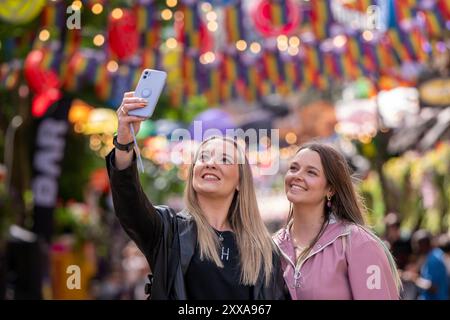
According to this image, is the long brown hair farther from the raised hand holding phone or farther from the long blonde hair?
the raised hand holding phone

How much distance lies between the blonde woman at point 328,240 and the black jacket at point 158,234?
23cm

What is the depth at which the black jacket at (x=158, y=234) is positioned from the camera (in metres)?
3.62

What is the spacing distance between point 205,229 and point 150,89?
0.61 metres

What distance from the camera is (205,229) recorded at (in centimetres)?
382

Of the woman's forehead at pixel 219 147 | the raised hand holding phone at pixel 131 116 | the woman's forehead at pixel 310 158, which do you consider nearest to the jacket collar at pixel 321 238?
the woman's forehead at pixel 310 158

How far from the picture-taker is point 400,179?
1719cm

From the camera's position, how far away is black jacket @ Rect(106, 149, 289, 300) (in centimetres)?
362

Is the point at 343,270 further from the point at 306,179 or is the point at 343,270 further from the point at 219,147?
the point at 219,147

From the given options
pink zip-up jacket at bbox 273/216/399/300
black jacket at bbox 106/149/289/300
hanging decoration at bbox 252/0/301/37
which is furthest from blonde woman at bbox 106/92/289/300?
hanging decoration at bbox 252/0/301/37

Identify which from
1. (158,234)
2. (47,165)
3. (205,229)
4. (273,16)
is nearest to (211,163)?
(205,229)

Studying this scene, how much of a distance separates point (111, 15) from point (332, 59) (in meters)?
3.11

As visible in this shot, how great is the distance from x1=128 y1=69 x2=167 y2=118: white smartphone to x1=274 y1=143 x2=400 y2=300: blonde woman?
32.8 inches

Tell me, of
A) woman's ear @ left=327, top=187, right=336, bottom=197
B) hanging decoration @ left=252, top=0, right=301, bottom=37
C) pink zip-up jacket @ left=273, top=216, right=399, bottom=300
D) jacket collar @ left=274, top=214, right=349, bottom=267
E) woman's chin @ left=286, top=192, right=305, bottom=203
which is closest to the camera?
pink zip-up jacket @ left=273, top=216, right=399, bottom=300

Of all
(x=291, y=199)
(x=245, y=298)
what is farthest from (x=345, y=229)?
(x=245, y=298)
